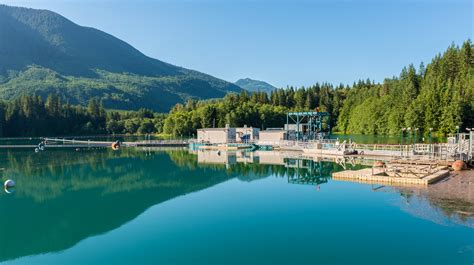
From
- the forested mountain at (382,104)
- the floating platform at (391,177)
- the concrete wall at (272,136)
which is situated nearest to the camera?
the floating platform at (391,177)

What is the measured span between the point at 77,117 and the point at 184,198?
8306 cm

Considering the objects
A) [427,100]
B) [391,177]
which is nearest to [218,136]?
[427,100]

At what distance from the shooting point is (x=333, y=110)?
92.1 meters

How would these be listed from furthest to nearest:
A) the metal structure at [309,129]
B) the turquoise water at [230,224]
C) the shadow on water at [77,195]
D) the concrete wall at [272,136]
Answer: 1. the concrete wall at [272,136]
2. the metal structure at [309,129]
3. the shadow on water at [77,195]
4. the turquoise water at [230,224]

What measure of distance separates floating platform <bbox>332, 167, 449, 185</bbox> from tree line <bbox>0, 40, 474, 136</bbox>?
35.9m

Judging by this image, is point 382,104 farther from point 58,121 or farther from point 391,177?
point 58,121

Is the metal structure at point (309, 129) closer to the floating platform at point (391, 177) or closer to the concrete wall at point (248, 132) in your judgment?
the concrete wall at point (248, 132)

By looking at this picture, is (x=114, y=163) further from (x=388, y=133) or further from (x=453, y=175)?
(x=388, y=133)

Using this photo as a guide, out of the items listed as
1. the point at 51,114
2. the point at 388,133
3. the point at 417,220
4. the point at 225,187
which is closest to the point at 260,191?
the point at 225,187

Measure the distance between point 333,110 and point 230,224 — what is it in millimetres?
80480

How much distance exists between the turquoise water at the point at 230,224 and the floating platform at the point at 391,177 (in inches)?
37.4

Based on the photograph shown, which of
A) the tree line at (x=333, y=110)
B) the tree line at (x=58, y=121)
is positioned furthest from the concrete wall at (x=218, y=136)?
the tree line at (x=58, y=121)

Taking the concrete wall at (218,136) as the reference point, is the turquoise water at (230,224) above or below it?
below

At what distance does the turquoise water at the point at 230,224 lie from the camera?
1177 centimetres
